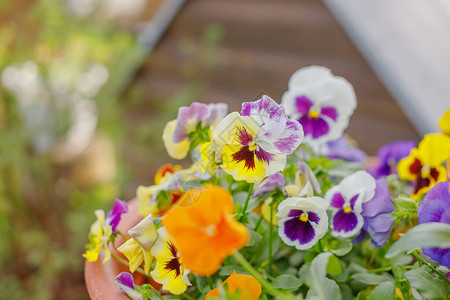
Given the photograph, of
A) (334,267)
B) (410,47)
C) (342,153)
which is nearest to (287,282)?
(334,267)

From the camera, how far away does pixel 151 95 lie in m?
1.97

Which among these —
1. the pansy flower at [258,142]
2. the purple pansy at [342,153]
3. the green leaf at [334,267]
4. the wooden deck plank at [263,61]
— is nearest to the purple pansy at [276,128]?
the pansy flower at [258,142]

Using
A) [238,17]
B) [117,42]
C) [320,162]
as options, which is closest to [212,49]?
[238,17]

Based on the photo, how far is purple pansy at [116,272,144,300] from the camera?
1.15ft

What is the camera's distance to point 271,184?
0.36 m

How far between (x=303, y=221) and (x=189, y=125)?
0.14m

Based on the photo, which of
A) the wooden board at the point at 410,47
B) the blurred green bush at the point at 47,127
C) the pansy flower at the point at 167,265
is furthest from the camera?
the blurred green bush at the point at 47,127

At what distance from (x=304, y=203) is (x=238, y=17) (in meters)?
1.47

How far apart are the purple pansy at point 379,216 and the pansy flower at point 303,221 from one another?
5cm

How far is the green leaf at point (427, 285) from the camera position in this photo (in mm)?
294

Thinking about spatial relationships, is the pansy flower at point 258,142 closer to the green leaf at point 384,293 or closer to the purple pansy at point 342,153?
the green leaf at point 384,293

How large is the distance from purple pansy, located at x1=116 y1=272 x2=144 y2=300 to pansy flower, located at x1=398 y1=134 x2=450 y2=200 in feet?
0.85

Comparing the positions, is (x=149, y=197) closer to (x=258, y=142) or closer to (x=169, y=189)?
(x=169, y=189)

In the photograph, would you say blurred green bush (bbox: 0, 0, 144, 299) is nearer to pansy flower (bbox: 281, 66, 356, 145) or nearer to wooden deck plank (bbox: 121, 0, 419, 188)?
wooden deck plank (bbox: 121, 0, 419, 188)
